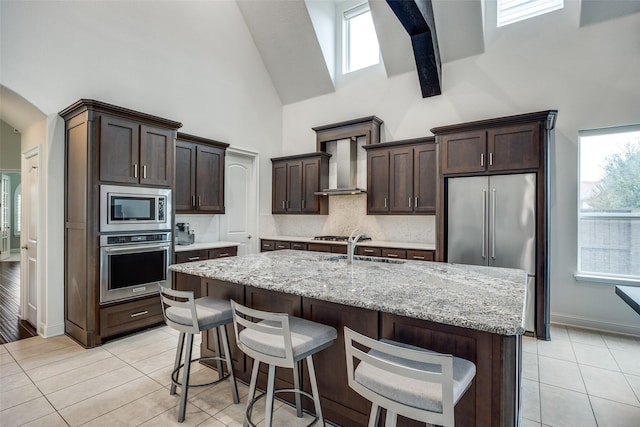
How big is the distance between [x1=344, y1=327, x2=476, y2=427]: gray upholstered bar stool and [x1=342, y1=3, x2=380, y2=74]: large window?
5.14 m

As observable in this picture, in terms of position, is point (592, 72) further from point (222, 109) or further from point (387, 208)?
point (222, 109)

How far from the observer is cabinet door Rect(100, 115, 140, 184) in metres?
3.20

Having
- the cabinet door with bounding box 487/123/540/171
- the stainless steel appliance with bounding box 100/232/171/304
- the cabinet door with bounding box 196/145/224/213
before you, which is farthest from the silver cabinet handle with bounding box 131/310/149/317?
the cabinet door with bounding box 487/123/540/171

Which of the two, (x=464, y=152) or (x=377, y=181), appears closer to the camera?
(x=464, y=152)

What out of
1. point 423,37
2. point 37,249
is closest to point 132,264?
point 37,249

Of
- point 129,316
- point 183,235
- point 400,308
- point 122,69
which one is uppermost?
point 122,69

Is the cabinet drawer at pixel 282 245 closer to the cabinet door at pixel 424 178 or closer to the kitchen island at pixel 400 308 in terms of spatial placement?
the cabinet door at pixel 424 178

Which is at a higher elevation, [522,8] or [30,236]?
[522,8]

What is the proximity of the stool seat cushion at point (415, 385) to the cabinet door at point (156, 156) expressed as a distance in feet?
10.5

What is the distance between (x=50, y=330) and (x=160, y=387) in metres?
1.90

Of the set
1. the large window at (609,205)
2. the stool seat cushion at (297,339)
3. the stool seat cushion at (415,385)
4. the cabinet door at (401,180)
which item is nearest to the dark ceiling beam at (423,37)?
the cabinet door at (401,180)

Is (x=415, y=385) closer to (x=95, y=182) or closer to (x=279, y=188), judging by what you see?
(x=95, y=182)

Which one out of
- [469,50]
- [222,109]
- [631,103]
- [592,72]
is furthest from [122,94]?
[631,103]

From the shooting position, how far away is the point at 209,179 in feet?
15.7
